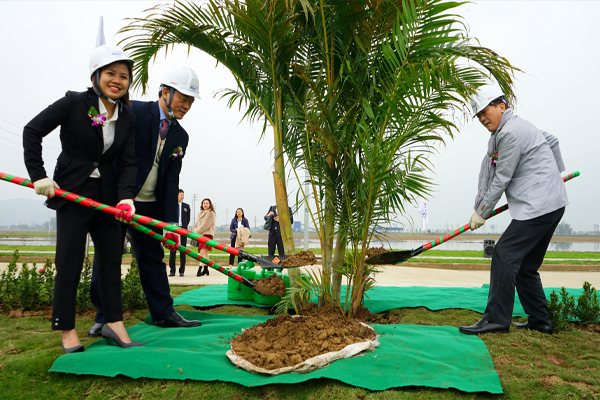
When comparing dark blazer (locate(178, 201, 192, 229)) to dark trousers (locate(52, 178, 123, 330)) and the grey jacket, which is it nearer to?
dark trousers (locate(52, 178, 123, 330))

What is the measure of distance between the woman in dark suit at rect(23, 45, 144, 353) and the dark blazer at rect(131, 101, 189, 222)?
30cm

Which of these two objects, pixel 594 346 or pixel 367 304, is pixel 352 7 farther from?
pixel 594 346

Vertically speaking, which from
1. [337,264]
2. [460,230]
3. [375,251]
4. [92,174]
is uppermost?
[92,174]

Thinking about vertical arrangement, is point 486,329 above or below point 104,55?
below

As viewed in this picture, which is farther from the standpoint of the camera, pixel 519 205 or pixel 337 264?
pixel 337 264

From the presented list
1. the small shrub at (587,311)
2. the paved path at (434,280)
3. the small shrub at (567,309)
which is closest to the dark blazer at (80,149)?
the small shrub at (567,309)

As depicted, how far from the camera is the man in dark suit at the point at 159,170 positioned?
333 cm

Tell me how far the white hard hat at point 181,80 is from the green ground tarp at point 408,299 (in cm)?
266

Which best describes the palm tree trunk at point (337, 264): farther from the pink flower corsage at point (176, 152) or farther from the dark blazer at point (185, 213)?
the dark blazer at point (185, 213)

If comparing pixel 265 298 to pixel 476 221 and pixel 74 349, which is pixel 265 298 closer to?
pixel 74 349

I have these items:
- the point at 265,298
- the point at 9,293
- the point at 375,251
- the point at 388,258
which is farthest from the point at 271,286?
the point at 9,293

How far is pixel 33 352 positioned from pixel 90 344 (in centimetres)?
35

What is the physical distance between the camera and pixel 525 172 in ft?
11.8

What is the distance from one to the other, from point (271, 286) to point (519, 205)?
9.08ft
